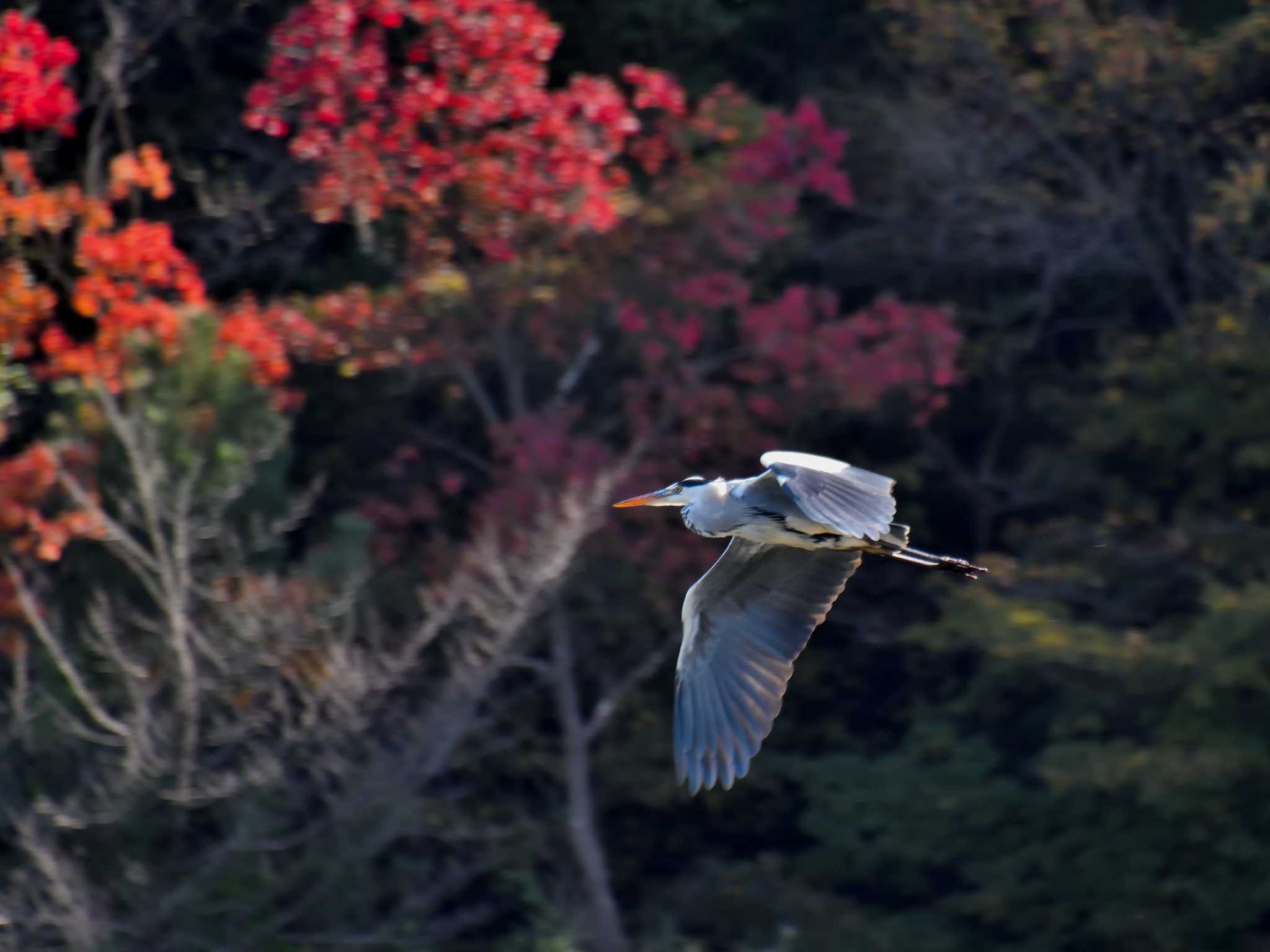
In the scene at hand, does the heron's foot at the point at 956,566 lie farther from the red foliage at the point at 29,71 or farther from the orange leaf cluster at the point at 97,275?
the red foliage at the point at 29,71

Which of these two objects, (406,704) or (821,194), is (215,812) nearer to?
(406,704)

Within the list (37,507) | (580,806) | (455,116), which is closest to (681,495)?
(455,116)

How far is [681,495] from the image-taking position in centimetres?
563

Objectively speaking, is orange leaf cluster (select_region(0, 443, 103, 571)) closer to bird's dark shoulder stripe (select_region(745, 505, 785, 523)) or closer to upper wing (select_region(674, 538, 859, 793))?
upper wing (select_region(674, 538, 859, 793))

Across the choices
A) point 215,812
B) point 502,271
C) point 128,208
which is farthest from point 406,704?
point 128,208

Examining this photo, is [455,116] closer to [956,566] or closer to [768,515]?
[768,515]

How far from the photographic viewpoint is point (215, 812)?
24.5 feet

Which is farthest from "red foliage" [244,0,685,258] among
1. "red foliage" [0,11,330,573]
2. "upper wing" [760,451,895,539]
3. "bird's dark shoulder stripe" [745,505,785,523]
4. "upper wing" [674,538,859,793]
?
"upper wing" [760,451,895,539]

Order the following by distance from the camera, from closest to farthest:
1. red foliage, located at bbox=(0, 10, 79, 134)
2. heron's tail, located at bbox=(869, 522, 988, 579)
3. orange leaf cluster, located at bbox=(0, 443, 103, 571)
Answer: heron's tail, located at bbox=(869, 522, 988, 579) → orange leaf cluster, located at bbox=(0, 443, 103, 571) → red foliage, located at bbox=(0, 10, 79, 134)

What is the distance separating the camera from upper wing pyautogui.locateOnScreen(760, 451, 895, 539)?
420cm

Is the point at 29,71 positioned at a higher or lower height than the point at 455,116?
higher

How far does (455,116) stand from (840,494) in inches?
153

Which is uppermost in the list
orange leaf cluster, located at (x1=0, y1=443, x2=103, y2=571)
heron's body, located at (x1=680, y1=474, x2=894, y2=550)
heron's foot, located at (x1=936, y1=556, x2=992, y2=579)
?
heron's body, located at (x1=680, y1=474, x2=894, y2=550)

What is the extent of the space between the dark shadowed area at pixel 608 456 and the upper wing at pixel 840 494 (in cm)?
255
